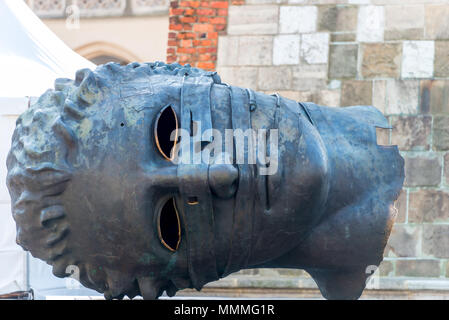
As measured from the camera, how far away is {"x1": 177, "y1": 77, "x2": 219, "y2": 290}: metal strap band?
61.1 inches

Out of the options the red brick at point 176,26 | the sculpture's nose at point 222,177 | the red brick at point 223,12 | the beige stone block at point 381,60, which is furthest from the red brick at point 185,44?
the sculpture's nose at point 222,177

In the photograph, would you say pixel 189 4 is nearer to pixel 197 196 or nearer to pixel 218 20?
pixel 218 20

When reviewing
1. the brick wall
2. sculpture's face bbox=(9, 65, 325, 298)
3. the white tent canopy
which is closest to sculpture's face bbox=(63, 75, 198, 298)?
sculpture's face bbox=(9, 65, 325, 298)

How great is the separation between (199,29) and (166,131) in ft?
12.5

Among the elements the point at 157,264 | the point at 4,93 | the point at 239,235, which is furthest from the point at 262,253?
the point at 4,93

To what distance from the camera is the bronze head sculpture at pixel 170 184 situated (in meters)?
1.56

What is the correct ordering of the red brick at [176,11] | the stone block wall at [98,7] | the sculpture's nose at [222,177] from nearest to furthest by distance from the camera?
the sculpture's nose at [222,177] < the red brick at [176,11] < the stone block wall at [98,7]

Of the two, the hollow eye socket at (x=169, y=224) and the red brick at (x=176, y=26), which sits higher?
the red brick at (x=176, y=26)

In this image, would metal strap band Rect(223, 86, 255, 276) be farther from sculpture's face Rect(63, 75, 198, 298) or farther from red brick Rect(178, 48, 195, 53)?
red brick Rect(178, 48, 195, 53)

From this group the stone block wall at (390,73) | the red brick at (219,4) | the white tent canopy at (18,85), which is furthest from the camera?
the red brick at (219,4)

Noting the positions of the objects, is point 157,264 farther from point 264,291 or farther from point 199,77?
point 264,291

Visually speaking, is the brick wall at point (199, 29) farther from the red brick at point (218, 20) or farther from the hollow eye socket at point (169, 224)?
the hollow eye socket at point (169, 224)

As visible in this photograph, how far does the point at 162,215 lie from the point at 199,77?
363 mm

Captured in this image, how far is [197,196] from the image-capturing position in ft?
5.13
